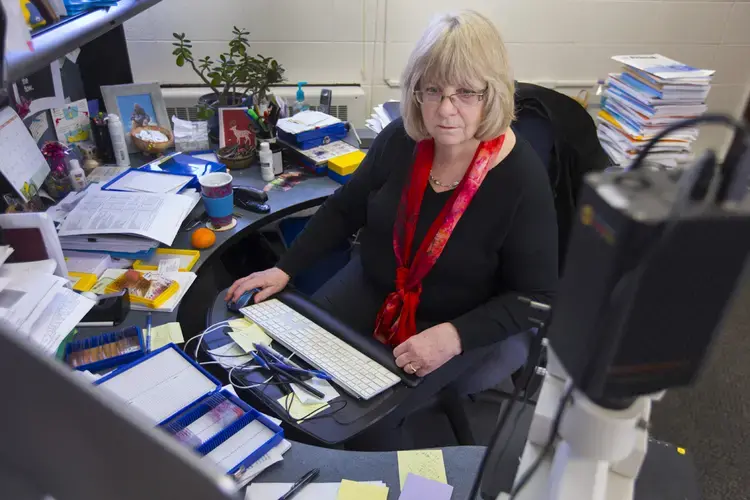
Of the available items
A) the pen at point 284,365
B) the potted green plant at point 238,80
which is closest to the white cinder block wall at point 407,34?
the potted green plant at point 238,80

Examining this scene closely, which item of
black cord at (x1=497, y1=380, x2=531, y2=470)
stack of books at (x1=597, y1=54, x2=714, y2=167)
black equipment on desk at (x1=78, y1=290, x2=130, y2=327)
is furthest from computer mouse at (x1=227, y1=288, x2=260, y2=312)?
stack of books at (x1=597, y1=54, x2=714, y2=167)

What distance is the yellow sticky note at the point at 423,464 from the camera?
3.12 ft

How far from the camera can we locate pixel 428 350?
1.21 metres

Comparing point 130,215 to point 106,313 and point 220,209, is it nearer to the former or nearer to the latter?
point 220,209

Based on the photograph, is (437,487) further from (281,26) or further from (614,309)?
(281,26)

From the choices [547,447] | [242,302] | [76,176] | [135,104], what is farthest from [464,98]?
[135,104]

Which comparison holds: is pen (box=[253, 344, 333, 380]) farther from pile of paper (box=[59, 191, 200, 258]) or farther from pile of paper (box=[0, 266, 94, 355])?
pile of paper (box=[59, 191, 200, 258])

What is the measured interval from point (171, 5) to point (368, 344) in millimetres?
1951

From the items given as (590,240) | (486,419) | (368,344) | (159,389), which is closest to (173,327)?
(159,389)

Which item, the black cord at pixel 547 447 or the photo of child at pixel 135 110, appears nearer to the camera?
the black cord at pixel 547 447

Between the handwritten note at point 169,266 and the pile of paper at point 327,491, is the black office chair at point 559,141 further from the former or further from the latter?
the handwritten note at point 169,266

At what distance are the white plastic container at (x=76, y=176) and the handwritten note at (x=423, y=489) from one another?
1.39m

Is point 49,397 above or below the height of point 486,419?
above

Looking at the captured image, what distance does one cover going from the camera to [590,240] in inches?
16.9
